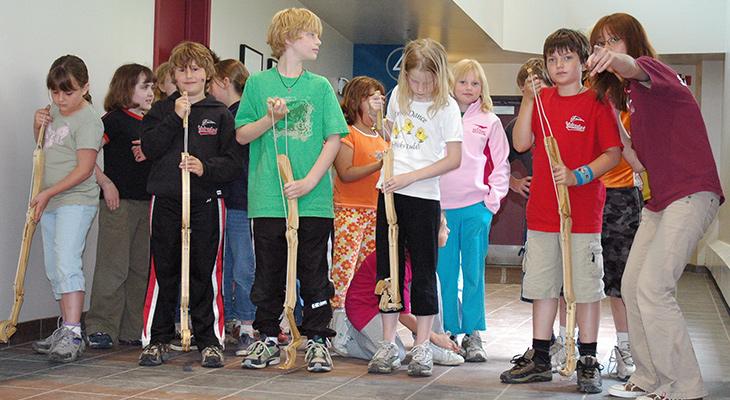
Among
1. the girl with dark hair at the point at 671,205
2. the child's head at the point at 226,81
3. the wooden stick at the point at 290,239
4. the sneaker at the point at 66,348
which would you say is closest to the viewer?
the girl with dark hair at the point at 671,205

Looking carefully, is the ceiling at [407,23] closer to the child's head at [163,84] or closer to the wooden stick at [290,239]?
the child's head at [163,84]

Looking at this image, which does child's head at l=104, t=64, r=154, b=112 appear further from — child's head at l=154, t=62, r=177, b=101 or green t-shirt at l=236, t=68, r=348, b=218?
green t-shirt at l=236, t=68, r=348, b=218

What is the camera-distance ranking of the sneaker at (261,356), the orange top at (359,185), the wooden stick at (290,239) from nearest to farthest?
1. the wooden stick at (290,239)
2. the sneaker at (261,356)
3. the orange top at (359,185)

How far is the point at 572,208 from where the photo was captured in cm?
359

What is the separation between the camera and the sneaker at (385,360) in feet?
12.5

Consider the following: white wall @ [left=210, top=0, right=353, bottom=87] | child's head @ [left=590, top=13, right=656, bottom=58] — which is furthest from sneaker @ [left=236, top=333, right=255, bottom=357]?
white wall @ [left=210, top=0, right=353, bottom=87]

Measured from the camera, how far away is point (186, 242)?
3.80 metres

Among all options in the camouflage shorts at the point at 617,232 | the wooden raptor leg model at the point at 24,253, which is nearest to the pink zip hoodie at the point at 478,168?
the camouflage shorts at the point at 617,232

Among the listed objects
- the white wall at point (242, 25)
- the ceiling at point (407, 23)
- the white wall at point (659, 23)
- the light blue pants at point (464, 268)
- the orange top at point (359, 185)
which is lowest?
the light blue pants at point (464, 268)

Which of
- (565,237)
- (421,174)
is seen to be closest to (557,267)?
(565,237)

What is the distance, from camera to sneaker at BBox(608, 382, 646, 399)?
3361mm

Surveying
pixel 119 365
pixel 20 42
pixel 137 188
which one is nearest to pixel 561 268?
pixel 119 365

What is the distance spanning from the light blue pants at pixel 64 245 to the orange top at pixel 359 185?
1.14 metres

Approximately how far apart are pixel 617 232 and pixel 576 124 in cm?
48
